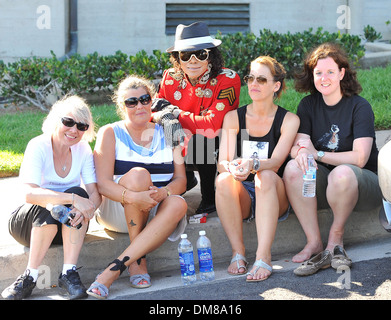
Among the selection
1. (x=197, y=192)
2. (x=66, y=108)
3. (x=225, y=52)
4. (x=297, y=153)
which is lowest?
(x=197, y=192)

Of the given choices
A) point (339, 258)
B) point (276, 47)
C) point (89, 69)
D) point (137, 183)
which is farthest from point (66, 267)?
point (276, 47)

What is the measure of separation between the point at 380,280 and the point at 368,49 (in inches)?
288

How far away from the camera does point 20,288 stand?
4355mm

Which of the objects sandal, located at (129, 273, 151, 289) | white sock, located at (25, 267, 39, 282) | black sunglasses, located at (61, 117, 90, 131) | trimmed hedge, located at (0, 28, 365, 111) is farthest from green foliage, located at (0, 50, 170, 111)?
white sock, located at (25, 267, 39, 282)

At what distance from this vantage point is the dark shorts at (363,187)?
15.7ft

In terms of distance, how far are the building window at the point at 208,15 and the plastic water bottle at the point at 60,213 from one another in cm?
668

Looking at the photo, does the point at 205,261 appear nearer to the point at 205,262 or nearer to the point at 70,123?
the point at 205,262

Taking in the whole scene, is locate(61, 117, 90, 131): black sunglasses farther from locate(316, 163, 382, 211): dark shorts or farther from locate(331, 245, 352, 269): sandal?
locate(331, 245, 352, 269): sandal

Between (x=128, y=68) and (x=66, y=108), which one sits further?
(x=128, y=68)

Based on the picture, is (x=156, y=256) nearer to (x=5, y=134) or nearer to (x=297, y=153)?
(x=297, y=153)

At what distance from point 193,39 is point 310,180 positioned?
1575 mm

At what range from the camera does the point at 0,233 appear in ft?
16.7

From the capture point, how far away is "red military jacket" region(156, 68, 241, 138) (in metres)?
5.22
